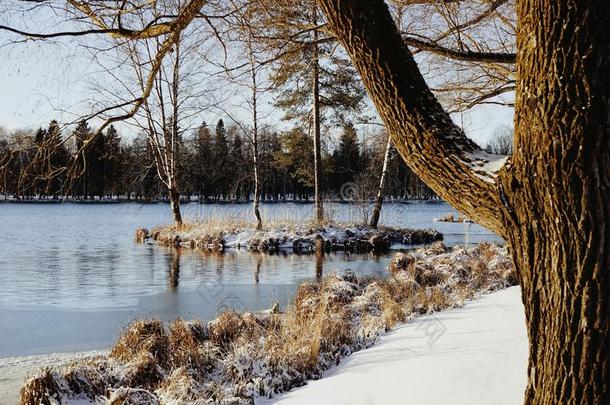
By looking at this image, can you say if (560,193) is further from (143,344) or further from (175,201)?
(175,201)

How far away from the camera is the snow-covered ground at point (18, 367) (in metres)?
4.73

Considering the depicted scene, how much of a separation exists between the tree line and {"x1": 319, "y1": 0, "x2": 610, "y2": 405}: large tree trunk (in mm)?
2453

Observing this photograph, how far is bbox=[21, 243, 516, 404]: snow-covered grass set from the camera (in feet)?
14.1

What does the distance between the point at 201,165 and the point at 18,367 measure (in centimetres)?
4332

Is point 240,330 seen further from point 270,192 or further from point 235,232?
point 270,192

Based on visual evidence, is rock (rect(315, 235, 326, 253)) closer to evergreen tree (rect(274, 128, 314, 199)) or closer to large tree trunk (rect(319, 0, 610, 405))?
evergreen tree (rect(274, 128, 314, 199))

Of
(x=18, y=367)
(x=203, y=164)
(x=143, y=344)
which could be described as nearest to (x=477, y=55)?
(x=143, y=344)

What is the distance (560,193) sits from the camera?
1784 mm

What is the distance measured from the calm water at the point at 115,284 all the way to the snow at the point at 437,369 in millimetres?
3339

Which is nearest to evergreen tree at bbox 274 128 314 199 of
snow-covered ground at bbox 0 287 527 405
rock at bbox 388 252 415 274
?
rock at bbox 388 252 415 274

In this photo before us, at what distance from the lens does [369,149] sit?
1639 inches

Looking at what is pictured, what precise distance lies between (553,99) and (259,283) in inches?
357

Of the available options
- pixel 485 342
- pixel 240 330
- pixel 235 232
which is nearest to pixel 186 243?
pixel 235 232

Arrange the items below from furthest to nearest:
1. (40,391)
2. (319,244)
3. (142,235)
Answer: (142,235) → (319,244) → (40,391)
